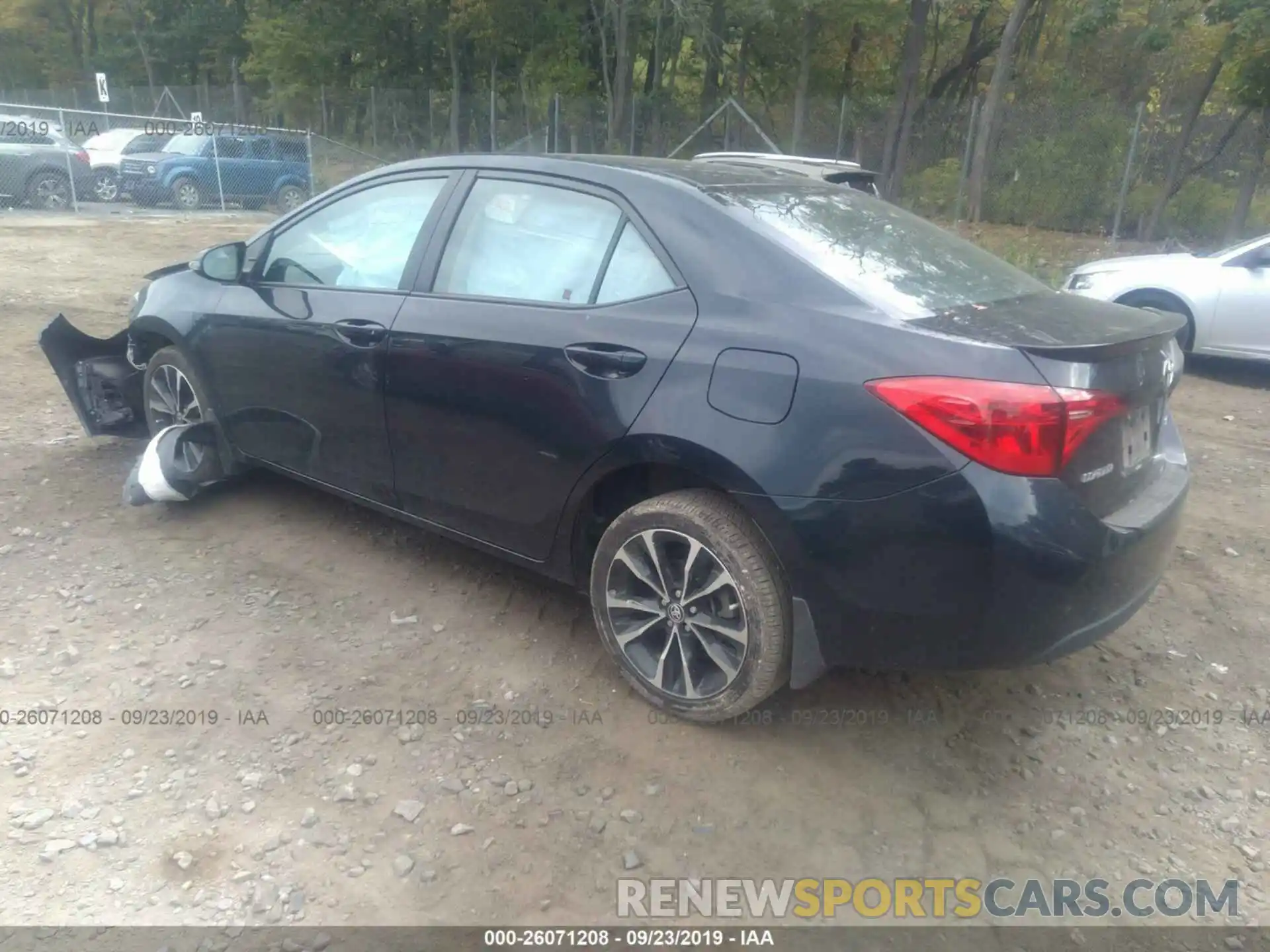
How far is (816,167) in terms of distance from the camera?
15.1 feet

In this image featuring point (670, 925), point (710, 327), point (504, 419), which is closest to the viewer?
point (670, 925)

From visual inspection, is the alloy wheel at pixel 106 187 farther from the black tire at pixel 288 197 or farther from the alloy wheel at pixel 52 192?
the black tire at pixel 288 197

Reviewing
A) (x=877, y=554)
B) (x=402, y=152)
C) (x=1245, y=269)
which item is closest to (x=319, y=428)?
(x=877, y=554)

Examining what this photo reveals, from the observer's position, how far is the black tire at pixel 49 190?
664 inches

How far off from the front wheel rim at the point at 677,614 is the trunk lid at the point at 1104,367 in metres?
0.95

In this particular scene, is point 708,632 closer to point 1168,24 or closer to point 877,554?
point 877,554

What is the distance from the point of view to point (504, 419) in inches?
126

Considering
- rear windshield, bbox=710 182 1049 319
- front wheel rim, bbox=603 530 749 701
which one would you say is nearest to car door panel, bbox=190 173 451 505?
front wheel rim, bbox=603 530 749 701

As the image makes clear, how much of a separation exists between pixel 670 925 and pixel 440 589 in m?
1.84

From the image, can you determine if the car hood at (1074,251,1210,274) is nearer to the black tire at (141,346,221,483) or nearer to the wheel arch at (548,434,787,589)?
the wheel arch at (548,434,787,589)

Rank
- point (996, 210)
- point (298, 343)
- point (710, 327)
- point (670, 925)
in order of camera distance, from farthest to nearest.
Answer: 1. point (996, 210)
2. point (298, 343)
3. point (710, 327)
4. point (670, 925)

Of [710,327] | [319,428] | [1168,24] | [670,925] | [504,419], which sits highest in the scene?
[1168,24]

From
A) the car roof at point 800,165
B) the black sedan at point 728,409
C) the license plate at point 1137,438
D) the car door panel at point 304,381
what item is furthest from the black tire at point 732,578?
the car roof at point 800,165

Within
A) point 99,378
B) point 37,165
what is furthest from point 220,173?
point 99,378
